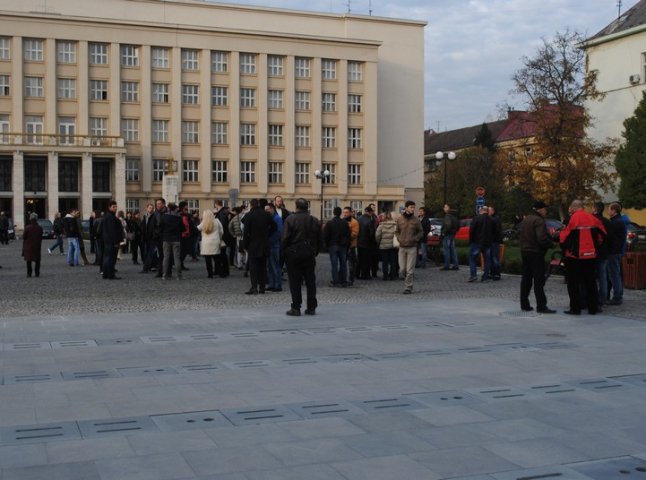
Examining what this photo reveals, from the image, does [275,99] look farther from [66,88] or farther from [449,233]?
[449,233]

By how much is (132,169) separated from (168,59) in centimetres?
1039

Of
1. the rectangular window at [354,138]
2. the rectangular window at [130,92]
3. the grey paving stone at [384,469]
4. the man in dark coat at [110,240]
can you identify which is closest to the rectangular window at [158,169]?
the rectangular window at [130,92]

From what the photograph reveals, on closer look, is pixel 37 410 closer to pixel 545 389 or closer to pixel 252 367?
pixel 252 367

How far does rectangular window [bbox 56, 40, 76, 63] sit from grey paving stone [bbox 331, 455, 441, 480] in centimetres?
7492

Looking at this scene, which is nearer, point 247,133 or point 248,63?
point 248,63

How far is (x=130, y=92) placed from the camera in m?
77.8

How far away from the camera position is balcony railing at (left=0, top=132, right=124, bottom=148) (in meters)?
71.8

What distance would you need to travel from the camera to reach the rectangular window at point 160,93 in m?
78.8

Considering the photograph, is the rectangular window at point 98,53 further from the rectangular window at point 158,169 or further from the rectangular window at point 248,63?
the rectangular window at point 248,63

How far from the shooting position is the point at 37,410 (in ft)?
23.7

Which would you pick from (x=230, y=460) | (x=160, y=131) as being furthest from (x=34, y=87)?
(x=230, y=460)

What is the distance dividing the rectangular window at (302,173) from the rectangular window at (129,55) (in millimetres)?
17683

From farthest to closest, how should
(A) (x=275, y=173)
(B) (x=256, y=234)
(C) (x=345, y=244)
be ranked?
(A) (x=275, y=173) < (C) (x=345, y=244) < (B) (x=256, y=234)

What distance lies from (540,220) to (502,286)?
5.85 metres
